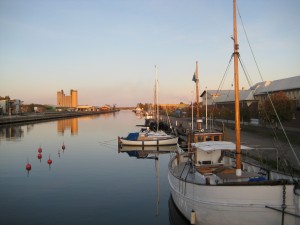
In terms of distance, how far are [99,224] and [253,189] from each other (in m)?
8.47

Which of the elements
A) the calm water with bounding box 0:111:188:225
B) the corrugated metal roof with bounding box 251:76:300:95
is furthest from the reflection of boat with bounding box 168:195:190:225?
the corrugated metal roof with bounding box 251:76:300:95

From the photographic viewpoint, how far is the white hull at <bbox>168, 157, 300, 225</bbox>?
1233 cm

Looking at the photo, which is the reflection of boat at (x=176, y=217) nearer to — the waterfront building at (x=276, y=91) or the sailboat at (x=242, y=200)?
the sailboat at (x=242, y=200)

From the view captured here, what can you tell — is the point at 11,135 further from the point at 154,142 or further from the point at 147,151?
the point at 147,151

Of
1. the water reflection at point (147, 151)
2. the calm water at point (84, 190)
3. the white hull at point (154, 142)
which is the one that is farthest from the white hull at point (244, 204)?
the white hull at point (154, 142)

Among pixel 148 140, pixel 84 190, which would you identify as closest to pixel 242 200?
pixel 84 190

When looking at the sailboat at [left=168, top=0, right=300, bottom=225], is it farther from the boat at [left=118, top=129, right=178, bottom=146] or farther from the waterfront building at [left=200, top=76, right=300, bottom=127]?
the waterfront building at [left=200, top=76, right=300, bottom=127]

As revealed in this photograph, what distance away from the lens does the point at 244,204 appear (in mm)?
12766

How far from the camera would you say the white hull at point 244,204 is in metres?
12.3

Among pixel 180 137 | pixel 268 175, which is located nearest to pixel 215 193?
pixel 268 175

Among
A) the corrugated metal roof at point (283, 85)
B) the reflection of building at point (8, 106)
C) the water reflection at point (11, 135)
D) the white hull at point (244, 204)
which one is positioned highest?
the corrugated metal roof at point (283, 85)

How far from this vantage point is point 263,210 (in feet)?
41.3

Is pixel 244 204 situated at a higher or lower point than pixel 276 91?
lower

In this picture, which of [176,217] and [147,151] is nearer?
[176,217]
